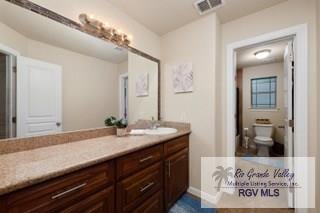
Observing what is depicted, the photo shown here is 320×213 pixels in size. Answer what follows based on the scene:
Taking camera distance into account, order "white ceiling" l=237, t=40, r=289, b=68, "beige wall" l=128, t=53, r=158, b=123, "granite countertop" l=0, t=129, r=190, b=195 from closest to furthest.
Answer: "granite countertop" l=0, t=129, r=190, b=195
"beige wall" l=128, t=53, r=158, b=123
"white ceiling" l=237, t=40, r=289, b=68

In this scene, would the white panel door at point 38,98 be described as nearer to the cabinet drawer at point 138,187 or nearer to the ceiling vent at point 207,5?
the cabinet drawer at point 138,187

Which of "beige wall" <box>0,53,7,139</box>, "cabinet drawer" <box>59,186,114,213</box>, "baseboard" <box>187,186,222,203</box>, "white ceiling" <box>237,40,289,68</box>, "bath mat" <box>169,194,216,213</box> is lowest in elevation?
"bath mat" <box>169,194,216,213</box>

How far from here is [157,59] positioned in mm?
2320

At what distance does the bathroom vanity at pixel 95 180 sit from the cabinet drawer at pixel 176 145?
0.4 inches

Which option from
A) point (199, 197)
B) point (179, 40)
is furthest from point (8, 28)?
point (199, 197)

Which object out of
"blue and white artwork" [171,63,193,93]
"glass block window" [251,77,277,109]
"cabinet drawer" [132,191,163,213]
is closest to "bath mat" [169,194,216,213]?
"cabinet drawer" [132,191,163,213]

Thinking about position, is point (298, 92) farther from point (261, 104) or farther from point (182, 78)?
point (261, 104)

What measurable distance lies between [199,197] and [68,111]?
1.85 m

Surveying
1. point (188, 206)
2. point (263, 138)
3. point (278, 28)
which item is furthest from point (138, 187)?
point (263, 138)

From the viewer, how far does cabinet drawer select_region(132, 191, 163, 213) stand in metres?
1.25

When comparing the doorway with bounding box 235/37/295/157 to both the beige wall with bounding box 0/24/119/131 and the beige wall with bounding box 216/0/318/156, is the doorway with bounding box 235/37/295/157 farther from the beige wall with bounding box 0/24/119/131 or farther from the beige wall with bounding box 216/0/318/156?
the beige wall with bounding box 0/24/119/131

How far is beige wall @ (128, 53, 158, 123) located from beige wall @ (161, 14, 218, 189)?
217mm

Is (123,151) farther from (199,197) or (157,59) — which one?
(157,59)

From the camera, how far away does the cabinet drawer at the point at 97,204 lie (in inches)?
32.8
